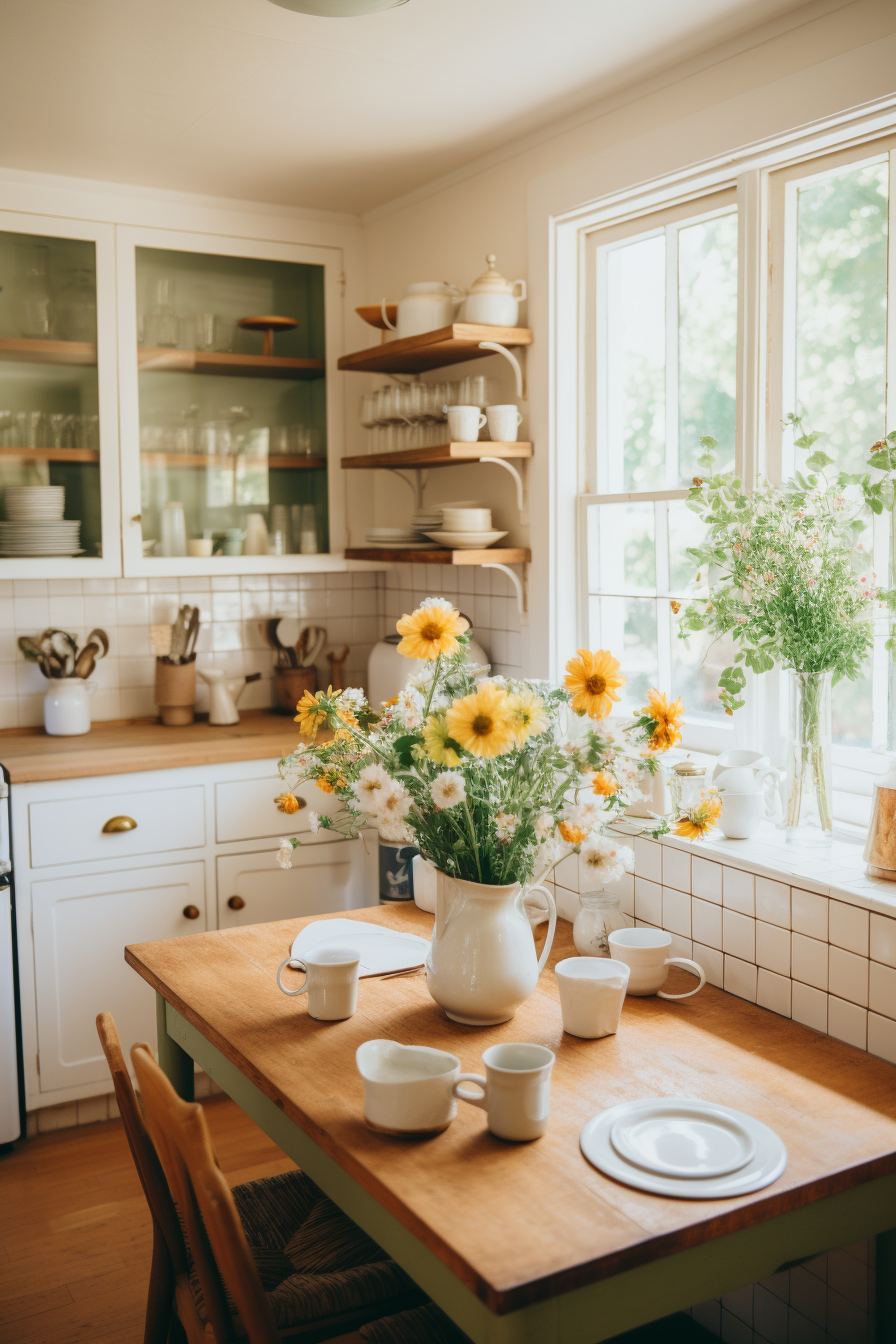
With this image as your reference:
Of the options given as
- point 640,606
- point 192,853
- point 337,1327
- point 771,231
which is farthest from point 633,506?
point 337,1327

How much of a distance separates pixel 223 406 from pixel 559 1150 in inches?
102

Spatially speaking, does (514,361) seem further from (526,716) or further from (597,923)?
(526,716)

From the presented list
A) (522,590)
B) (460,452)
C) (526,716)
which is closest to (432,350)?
(460,452)

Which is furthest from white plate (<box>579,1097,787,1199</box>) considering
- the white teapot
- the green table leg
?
the white teapot

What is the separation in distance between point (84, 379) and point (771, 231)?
75.1 inches

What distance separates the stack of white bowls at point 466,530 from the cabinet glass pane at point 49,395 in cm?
103

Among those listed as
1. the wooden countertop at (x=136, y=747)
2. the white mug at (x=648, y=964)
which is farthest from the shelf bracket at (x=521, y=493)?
the white mug at (x=648, y=964)

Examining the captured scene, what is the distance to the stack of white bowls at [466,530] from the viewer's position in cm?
286

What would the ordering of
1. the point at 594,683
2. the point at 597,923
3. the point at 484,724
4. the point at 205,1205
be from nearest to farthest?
the point at 205,1205, the point at 484,724, the point at 594,683, the point at 597,923

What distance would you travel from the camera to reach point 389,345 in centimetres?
298

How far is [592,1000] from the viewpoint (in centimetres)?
166

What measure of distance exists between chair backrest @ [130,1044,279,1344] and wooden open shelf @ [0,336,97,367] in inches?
88.6

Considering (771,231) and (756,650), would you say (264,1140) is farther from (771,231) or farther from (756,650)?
(771,231)

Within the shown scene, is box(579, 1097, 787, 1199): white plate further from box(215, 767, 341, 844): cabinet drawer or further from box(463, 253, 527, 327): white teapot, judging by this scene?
box(463, 253, 527, 327): white teapot
